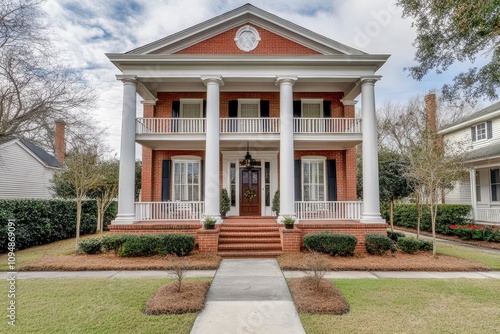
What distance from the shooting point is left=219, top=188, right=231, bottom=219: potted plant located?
12406 mm

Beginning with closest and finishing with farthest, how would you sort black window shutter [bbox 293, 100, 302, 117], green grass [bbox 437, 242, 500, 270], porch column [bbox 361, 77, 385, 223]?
green grass [bbox 437, 242, 500, 270] → porch column [bbox 361, 77, 385, 223] → black window shutter [bbox 293, 100, 302, 117]

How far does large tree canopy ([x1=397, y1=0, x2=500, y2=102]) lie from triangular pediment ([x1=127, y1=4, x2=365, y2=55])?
2.85m

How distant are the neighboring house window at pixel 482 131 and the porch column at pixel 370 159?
11.2m

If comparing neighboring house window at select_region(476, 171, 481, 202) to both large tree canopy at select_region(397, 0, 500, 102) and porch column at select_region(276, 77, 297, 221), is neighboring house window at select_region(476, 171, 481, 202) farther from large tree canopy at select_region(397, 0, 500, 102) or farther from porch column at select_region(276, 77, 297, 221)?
porch column at select_region(276, 77, 297, 221)

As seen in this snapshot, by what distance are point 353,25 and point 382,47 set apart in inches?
110

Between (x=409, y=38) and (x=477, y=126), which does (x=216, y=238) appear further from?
(x=477, y=126)

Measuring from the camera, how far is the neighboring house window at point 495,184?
15.0 m

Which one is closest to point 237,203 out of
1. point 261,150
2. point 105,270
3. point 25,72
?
point 261,150

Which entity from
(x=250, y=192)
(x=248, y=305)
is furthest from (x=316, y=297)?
(x=250, y=192)

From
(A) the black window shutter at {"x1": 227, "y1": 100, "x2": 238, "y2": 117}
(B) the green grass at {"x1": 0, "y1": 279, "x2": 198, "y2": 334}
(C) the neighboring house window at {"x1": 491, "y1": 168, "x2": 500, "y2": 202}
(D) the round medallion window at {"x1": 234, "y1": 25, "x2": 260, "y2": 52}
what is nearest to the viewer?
(B) the green grass at {"x1": 0, "y1": 279, "x2": 198, "y2": 334}

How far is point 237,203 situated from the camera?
13.2 m

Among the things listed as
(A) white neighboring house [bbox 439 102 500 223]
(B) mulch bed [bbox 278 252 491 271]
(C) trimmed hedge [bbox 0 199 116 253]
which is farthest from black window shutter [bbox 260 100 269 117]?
(A) white neighboring house [bbox 439 102 500 223]

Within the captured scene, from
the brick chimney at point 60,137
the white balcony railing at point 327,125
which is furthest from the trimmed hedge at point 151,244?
the brick chimney at point 60,137

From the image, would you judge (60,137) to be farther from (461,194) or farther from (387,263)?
(461,194)
